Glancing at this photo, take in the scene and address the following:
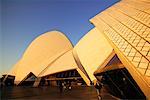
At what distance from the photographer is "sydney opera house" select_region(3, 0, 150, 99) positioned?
12.4 metres

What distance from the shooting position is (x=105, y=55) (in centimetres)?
3031

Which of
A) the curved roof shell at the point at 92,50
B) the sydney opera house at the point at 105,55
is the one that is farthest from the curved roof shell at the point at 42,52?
the curved roof shell at the point at 92,50

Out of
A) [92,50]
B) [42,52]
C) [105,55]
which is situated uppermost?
[42,52]

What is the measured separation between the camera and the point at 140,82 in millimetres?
10523

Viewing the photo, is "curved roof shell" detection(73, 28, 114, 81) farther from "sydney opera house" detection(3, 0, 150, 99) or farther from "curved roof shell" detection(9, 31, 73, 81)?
"curved roof shell" detection(9, 31, 73, 81)

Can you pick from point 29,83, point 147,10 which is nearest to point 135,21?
point 147,10

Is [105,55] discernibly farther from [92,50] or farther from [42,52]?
[42,52]

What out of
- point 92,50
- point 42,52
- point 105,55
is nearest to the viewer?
point 105,55

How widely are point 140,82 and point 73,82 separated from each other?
115ft

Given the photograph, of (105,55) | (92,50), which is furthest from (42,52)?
(105,55)

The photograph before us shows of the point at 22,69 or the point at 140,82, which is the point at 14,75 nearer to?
the point at 22,69

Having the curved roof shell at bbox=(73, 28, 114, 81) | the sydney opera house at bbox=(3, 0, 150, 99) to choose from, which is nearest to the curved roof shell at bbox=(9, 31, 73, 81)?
the sydney opera house at bbox=(3, 0, 150, 99)

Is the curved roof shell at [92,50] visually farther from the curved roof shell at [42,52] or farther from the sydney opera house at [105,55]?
the curved roof shell at [42,52]

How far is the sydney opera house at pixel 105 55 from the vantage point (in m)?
12.4
